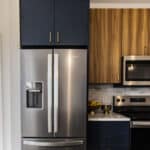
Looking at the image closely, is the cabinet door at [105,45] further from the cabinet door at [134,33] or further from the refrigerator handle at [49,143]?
the refrigerator handle at [49,143]

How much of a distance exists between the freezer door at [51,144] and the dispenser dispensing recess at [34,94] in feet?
1.43

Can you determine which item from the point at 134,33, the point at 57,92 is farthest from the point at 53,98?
the point at 134,33

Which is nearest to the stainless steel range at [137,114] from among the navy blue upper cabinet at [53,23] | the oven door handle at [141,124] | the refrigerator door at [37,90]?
the oven door handle at [141,124]

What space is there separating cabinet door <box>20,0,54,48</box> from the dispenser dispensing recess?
497 millimetres

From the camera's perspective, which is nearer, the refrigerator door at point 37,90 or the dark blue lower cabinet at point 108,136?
the refrigerator door at point 37,90

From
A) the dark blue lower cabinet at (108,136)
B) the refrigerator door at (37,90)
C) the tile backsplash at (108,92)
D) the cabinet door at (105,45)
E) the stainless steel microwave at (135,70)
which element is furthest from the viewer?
the tile backsplash at (108,92)

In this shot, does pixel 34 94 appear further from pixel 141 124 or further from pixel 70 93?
pixel 141 124

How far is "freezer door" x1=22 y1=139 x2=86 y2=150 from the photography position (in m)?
2.68

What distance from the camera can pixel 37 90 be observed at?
8.77 feet

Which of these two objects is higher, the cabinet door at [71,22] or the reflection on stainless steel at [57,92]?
the cabinet door at [71,22]

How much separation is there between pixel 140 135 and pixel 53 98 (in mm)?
1267

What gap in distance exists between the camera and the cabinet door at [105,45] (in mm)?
3305

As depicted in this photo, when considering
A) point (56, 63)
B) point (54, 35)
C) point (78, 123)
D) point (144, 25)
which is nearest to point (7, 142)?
point (78, 123)

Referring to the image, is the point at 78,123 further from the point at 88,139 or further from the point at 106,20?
the point at 106,20
